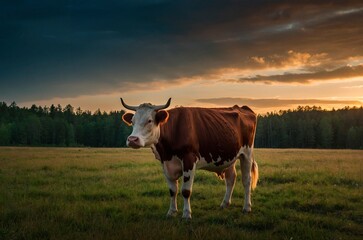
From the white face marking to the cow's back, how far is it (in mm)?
398

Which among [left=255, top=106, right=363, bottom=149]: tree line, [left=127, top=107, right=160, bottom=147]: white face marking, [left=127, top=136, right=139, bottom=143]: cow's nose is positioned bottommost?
[left=255, top=106, right=363, bottom=149]: tree line

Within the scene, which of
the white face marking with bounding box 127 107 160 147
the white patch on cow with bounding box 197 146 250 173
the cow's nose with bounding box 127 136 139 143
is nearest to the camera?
the cow's nose with bounding box 127 136 139 143

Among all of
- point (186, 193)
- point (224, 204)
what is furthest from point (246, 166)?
point (186, 193)

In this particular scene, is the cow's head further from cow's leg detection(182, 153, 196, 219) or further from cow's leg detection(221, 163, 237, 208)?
cow's leg detection(221, 163, 237, 208)

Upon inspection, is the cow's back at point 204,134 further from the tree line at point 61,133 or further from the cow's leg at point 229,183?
the tree line at point 61,133

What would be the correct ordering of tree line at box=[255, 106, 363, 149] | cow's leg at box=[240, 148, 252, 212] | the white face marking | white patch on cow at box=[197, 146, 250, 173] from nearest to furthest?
the white face marking → white patch on cow at box=[197, 146, 250, 173] → cow's leg at box=[240, 148, 252, 212] → tree line at box=[255, 106, 363, 149]

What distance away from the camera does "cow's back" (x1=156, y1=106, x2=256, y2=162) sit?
31.9ft

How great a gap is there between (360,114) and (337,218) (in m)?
137

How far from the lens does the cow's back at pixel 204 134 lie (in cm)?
973

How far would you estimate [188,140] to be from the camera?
9688 millimetres

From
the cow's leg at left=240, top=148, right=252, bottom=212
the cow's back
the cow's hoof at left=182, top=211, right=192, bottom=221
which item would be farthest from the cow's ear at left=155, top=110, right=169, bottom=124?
the cow's leg at left=240, top=148, right=252, bottom=212

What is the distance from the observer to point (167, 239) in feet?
23.4

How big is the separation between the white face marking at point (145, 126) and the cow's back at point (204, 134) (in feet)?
1.31

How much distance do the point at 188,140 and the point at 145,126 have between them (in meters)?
1.19
